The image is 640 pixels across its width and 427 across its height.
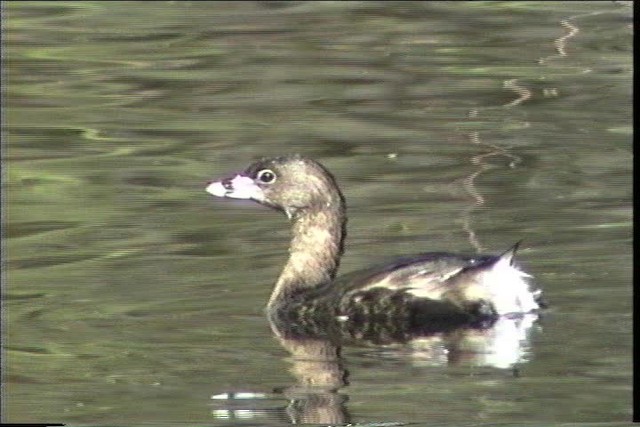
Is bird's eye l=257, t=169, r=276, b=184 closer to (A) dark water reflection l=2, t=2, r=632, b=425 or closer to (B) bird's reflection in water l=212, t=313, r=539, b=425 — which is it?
(A) dark water reflection l=2, t=2, r=632, b=425

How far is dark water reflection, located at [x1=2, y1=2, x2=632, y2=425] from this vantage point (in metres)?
8.30

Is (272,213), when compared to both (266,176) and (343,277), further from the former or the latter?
(343,277)

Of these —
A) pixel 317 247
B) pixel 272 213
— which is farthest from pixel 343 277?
pixel 272 213

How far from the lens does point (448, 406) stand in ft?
25.9

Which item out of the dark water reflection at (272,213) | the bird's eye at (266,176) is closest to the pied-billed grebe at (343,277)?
the bird's eye at (266,176)

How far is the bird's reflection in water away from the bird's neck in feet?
1.54

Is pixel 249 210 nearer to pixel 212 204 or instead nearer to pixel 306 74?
pixel 212 204

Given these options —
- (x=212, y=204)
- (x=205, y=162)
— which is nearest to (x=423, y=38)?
(x=205, y=162)

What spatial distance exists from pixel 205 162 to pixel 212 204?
43.1 inches

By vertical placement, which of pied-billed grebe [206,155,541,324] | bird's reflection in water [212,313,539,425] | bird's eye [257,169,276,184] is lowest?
bird's reflection in water [212,313,539,425]

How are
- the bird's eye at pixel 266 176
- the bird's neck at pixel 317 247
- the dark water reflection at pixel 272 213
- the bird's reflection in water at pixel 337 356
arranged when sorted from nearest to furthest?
the bird's reflection in water at pixel 337 356 < the dark water reflection at pixel 272 213 < the bird's neck at pixel 317 247 < the bird's eye at pixel 266 176

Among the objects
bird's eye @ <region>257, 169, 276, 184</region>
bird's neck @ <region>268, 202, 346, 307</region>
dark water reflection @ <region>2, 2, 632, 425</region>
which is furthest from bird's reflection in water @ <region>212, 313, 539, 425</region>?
bird's eye @ <region>257, 169, 276, 184</region>

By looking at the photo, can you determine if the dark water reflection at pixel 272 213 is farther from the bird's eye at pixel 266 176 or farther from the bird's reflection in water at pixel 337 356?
the bird's eye at pixel 266 176

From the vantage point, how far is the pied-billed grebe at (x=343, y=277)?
29.4 feet
